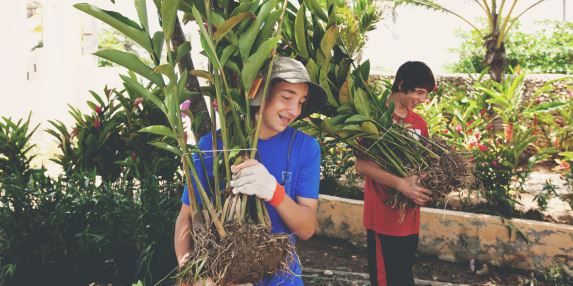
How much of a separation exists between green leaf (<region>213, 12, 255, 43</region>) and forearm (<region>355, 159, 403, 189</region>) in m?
1.27

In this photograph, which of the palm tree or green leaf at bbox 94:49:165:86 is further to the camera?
the palm tree

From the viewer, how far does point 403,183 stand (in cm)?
246

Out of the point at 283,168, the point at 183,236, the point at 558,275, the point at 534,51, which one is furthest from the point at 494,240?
the point at 534,51

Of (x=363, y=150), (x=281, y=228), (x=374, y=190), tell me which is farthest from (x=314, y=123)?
(x=281, y=228)

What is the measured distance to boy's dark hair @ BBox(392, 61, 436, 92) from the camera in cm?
268

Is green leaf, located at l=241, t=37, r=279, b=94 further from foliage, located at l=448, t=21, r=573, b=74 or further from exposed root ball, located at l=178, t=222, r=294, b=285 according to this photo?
foliage, located at l=448, t=21, r=573, b=74

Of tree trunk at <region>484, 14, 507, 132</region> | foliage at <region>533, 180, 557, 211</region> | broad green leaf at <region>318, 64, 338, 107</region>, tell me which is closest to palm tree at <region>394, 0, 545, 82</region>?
tree trunk at <region>484, 14, 507, 132</region>

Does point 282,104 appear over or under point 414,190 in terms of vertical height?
over

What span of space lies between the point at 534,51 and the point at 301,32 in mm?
13715

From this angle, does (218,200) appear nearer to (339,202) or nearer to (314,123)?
(314,123)

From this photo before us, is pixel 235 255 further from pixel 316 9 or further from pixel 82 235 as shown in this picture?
pixel 82 235

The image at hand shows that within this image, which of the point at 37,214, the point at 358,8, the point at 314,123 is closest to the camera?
the point at 314,123

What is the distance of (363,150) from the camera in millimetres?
2543

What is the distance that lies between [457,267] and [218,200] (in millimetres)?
3309
